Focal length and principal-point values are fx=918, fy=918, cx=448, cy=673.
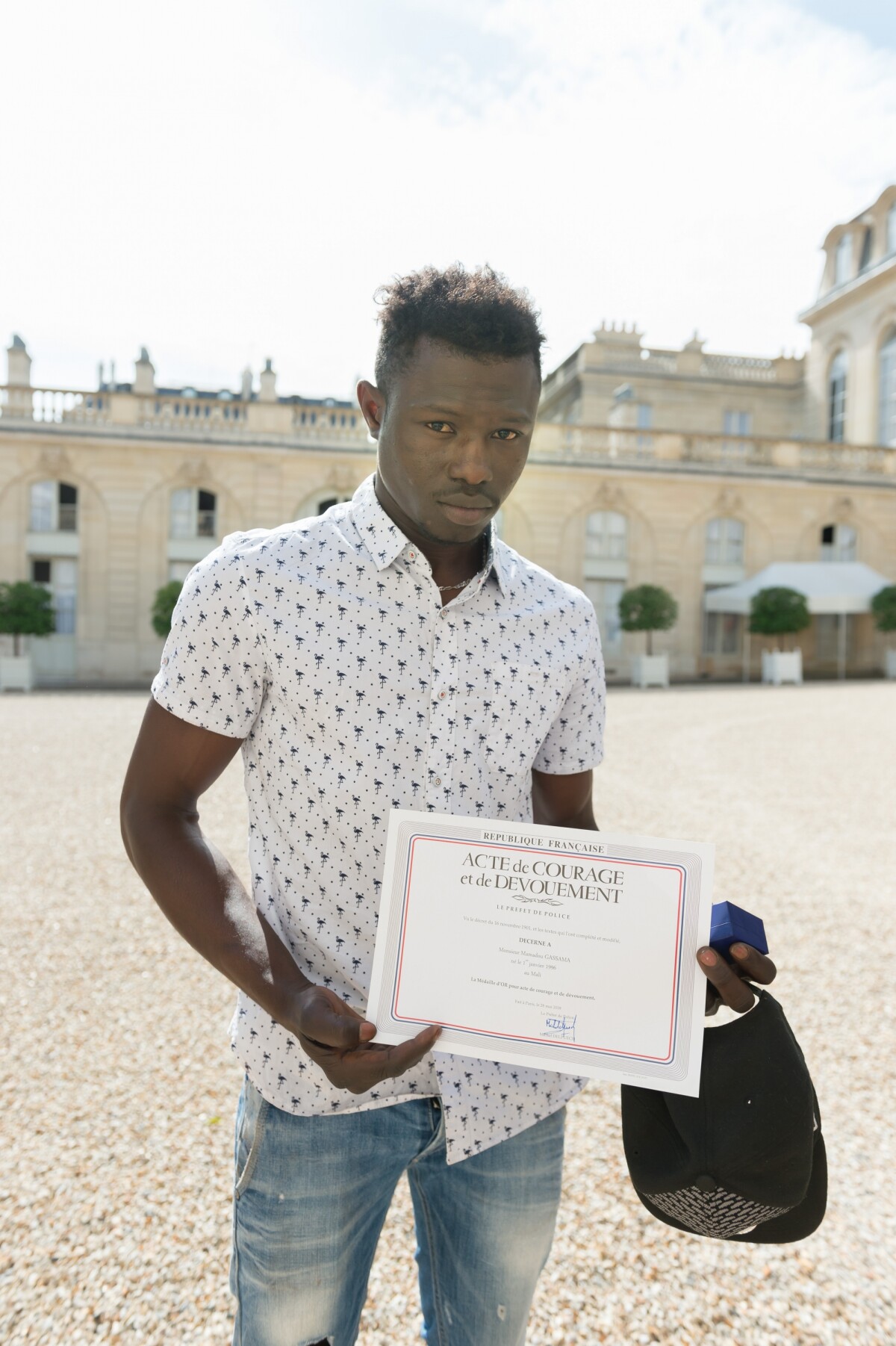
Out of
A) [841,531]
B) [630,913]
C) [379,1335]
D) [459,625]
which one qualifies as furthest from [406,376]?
[841,531]

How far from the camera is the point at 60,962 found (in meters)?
4.60

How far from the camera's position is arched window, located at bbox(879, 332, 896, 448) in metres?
31.2

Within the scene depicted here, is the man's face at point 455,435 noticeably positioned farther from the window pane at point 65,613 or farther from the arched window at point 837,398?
the arched window at point 837,398

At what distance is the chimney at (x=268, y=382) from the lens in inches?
1097

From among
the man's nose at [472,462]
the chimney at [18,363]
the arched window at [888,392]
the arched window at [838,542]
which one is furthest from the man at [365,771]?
the arched window at [888,392]

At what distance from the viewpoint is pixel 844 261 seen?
109ft

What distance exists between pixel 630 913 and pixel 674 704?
17687 millimetres

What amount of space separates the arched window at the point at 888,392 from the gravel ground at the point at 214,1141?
1110 inches

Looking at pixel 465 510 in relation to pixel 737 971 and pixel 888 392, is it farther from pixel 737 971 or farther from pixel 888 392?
pixel 888 392

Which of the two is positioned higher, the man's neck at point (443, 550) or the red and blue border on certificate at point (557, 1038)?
the man's neck at point (443, 550)

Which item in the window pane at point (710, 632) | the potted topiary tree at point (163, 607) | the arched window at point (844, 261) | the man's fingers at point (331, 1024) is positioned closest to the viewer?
the man's fingers at point (331, 1024)

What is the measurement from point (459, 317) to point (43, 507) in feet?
87.3

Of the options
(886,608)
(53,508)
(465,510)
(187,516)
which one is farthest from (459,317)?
(886,608)

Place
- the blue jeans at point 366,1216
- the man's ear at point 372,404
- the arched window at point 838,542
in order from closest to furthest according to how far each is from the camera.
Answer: the blue jeans at point 366,1216, the man's ear at point 372,404, the arched window at point 838,542
